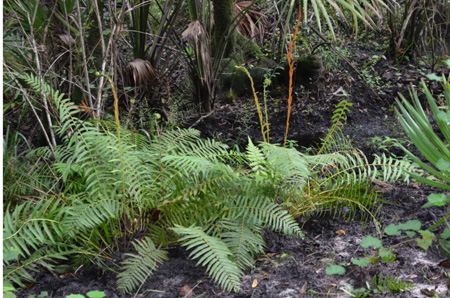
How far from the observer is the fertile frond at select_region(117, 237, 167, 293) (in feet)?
6.10

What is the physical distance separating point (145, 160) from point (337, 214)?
121 cm

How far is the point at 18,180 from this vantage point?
2645mm

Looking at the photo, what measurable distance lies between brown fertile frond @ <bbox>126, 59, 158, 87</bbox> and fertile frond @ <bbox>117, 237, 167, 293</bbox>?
2250 millimetres

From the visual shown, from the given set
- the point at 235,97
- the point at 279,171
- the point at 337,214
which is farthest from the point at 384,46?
the point at 279,171

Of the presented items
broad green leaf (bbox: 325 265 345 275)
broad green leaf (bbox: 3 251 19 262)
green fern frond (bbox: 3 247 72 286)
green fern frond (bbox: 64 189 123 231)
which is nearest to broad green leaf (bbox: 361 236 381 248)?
broad green leaf (bbox: 325 265 345 275)

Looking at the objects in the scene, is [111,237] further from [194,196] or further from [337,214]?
[337,214]

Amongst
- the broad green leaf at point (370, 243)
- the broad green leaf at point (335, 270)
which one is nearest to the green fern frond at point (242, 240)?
the broad green leaf at point (335, 270)

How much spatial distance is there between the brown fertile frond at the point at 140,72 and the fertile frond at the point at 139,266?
2250 mm

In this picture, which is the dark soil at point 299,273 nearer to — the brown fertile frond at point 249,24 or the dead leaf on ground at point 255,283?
the dead leaf on ground at point 255,283

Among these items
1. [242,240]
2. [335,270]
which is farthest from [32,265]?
[335,270]

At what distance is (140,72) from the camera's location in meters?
3.95

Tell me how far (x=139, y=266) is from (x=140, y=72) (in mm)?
2426

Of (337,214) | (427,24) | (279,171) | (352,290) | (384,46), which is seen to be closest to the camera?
(352,290)

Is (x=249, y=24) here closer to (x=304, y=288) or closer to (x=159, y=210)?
(x=159, y=210)
